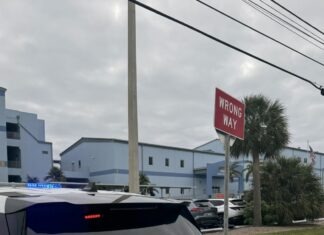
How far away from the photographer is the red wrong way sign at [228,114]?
23.9 ft

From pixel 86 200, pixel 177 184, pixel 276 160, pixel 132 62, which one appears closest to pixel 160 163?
pixel 177 184

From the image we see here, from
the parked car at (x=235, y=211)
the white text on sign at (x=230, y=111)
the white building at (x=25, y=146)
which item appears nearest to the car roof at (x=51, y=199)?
the white text on sign at (x=230, y=111)

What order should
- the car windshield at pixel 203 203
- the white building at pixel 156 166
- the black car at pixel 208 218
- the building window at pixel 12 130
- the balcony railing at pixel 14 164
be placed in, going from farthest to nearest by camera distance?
the white building at pixel 156 166
the building window at pixel 12 130
the balcony railing at pixel 14 164
the car windshield at pixel 203 203
the black car at pixel 208 218

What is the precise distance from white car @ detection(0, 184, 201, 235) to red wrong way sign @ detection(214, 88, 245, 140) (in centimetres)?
349

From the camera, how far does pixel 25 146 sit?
59031 mm

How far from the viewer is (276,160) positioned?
30203 millimetres

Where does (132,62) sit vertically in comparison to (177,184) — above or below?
above

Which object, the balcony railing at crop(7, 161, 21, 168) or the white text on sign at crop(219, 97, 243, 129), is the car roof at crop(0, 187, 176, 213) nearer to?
the white text on sign at crop(219, 97, 243, 129)

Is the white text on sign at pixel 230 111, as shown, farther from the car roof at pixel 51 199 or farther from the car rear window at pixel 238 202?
the car rear window at pixel 238 202

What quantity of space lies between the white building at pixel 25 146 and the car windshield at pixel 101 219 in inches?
2054

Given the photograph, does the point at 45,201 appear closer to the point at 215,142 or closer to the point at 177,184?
the point at 177,184

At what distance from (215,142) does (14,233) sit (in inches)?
3630

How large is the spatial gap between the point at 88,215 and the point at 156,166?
69291 mm

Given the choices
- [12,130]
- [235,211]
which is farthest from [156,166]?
[235,211]
